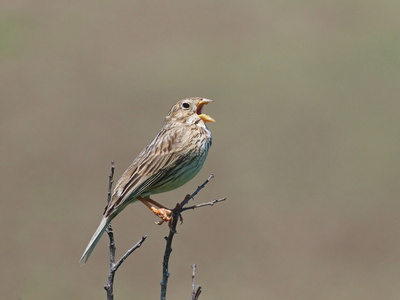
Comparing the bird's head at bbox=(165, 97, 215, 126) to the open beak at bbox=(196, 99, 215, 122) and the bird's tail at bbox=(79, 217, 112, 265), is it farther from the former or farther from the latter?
the bird's tail at bbox=(79, 217, 112, 265)

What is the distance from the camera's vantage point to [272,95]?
18688 millimetres

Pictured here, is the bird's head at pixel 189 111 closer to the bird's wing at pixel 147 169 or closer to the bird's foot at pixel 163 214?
the bird's wing at pixel 147 169

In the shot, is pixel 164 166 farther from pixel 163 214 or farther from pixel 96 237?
pixel 96 237

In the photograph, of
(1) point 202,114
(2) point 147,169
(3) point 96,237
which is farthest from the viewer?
(1) point 202,114

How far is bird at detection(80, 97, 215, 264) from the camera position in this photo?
4.91 meters

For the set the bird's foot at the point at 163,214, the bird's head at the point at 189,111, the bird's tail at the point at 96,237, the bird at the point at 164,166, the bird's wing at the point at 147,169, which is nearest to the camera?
the bird's tail at the point at 96,237

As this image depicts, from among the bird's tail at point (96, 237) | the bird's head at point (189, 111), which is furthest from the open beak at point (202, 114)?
the bird's tail at point (96, 237)

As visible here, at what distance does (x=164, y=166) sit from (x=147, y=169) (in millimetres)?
A: 126

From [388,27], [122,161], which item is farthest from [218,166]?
[388,27]

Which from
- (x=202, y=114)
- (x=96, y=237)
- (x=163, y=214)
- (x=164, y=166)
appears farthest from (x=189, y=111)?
(x=96, y=237)

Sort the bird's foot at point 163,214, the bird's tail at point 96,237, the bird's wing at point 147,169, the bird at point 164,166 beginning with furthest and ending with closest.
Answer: the bird's foot at point 163,214, the bird at point 164,166, the bird's wing at point 147,169, the bird's tail at point 96,237

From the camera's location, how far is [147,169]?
505cm

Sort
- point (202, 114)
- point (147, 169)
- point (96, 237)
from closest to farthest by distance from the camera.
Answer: point (96, 237), point (147, 169), point (202, 114)

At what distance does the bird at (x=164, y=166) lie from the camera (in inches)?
193
